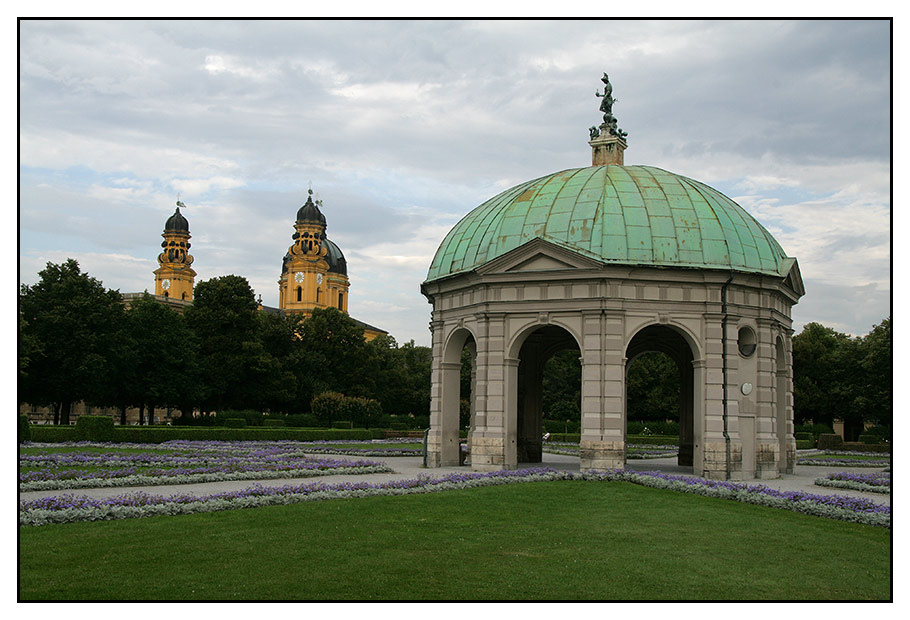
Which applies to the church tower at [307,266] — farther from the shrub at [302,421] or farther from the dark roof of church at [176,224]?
the shrub at [302,421]

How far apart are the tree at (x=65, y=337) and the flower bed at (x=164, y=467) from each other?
16.0 meters

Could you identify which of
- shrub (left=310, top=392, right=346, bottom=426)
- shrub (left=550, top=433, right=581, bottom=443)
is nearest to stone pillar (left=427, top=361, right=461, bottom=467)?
shrub (left=550, top=433, right=581, bottom=443)

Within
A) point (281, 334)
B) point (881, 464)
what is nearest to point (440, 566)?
point (881, 464)

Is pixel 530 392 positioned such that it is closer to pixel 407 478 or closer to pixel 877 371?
pixel 407 478

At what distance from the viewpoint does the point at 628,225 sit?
29844 millimetres

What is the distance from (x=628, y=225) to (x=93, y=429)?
1147 inches

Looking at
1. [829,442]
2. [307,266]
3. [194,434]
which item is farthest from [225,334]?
[307,266]

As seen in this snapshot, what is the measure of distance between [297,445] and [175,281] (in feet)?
381

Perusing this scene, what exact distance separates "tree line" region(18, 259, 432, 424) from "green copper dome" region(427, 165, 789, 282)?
2559 cm

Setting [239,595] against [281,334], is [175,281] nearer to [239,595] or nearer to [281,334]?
[281,334]

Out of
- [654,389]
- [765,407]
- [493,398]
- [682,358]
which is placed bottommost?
[765,407]

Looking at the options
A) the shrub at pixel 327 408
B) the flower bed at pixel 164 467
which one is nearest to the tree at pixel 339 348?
the shrub at pixel 327 408

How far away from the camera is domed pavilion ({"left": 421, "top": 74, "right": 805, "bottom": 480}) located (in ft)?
95.5

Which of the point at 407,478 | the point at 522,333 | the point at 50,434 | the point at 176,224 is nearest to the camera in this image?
the point at 407,478
